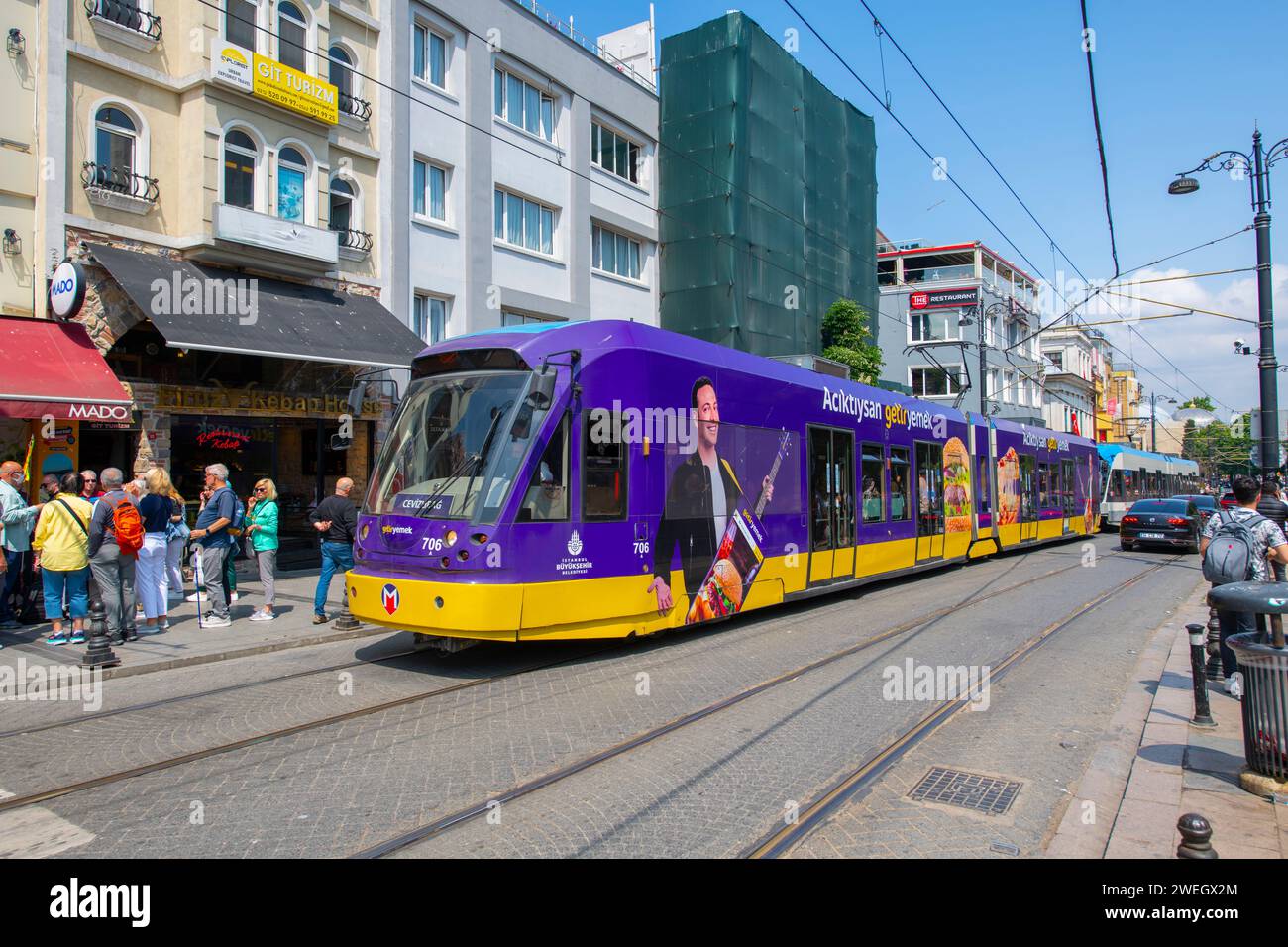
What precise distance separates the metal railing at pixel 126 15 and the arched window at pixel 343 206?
158 inches

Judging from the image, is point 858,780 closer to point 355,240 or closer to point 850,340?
point 355,240

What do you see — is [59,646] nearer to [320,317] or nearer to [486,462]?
[486,462]

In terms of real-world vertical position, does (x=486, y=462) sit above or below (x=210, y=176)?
below

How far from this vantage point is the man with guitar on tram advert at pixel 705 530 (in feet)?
29.9

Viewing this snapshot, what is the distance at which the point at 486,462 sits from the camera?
25.3 ft

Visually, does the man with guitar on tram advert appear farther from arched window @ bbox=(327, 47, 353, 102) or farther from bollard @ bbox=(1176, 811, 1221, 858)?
arched window @ bbox=(327, 47, 353, 102)

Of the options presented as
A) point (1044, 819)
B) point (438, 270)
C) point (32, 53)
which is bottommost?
point (1044, 819)

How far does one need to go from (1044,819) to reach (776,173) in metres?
28.4

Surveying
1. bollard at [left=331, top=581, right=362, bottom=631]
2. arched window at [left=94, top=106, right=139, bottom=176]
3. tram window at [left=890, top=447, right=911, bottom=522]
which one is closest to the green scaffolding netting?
tram window at [left=890, top=447, right=911, bottom=522]

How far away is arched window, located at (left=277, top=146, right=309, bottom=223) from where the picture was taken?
52.5 ft

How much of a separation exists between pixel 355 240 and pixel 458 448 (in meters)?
11.7

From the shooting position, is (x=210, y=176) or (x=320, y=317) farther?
(x=320, y=317)

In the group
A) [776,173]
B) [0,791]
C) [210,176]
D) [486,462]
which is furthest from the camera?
[776,173]

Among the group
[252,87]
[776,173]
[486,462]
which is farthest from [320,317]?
[776,173]
